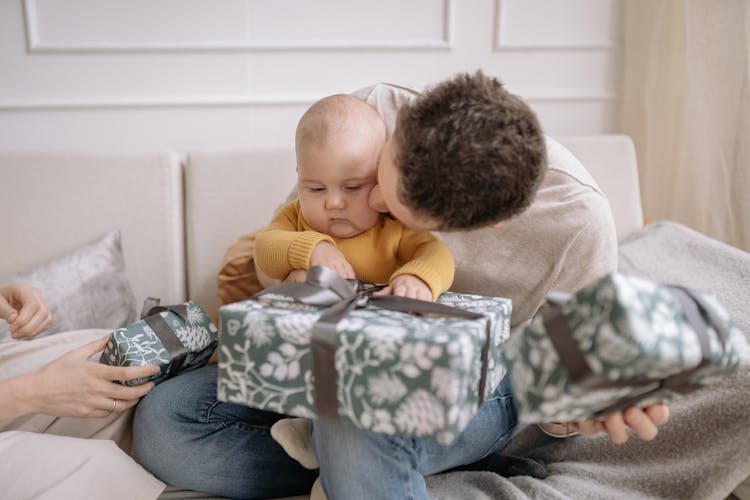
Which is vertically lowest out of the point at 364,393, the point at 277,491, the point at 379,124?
the point at 277,491

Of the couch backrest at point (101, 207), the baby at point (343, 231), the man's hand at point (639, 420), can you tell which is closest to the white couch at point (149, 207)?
the couch backrest at point (101, 207)

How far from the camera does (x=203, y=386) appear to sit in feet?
3.69

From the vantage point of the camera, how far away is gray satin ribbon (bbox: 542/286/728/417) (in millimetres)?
659

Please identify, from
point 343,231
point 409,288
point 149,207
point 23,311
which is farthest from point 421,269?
point 149,207

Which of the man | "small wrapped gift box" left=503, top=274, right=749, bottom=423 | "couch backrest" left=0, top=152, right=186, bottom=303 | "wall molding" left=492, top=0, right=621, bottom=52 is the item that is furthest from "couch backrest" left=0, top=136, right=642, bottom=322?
"small wrapped gift box" left=503, top=274, right=749, bottom=423

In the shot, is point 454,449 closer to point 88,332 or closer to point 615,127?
point 88,332

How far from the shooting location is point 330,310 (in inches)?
29.7

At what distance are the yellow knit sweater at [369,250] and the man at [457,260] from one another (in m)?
0.09

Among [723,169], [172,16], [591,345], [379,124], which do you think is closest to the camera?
[591,345]

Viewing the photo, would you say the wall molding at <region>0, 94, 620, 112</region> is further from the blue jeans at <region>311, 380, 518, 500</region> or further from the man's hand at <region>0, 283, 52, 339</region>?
the blue jeans at <region>311, 380, 518, 500</region>

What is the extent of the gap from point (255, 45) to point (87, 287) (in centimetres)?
85

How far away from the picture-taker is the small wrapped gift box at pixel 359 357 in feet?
2.28

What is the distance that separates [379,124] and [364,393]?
0.47m

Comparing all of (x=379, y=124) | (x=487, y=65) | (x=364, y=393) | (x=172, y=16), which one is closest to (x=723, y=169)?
(x=487, y=65)
